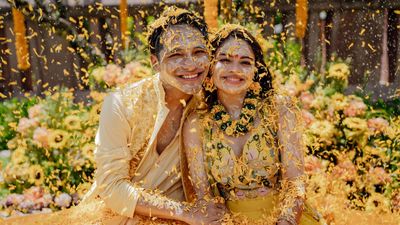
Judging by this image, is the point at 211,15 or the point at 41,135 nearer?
the point at 41,135

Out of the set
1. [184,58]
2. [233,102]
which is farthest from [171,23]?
[233,102]

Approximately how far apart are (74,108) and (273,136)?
3.07m

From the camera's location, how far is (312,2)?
22.6ft

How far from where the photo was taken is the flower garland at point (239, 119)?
3012 mm

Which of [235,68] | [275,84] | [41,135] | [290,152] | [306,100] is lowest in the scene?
[41,135]

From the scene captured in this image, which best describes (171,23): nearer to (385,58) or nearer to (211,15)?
(211,15)

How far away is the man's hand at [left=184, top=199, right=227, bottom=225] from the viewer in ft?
9.33

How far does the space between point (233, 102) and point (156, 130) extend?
44cm

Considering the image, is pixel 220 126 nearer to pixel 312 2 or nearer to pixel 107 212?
pixel 107 212

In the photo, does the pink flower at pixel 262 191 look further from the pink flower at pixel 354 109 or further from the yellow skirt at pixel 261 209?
the pink flower at pixel 354 109

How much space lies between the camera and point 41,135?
192 inches

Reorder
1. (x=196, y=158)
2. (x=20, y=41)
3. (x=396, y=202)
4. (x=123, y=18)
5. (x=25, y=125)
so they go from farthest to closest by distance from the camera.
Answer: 1. (x=20, y=41)
2. (x=123, y=18)
3. (x=25, y=125)
4. (x=396, y=202)
5. (x=196, y=158)

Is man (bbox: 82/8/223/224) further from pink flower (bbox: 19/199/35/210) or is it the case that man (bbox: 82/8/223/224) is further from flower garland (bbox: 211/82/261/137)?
pink flower (bbox: 19/199/35/210)

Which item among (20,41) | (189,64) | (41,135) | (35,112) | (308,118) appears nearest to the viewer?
(189,64)
